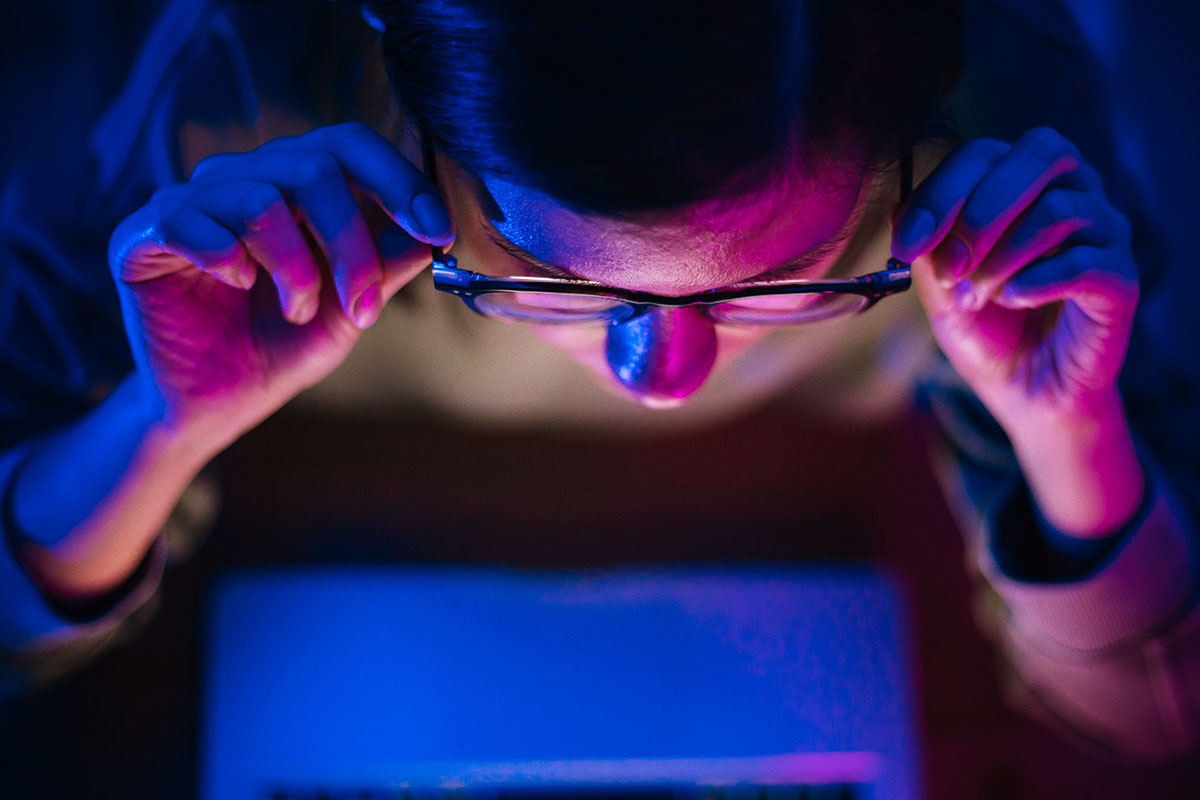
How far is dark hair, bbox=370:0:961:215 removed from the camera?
0.35 m

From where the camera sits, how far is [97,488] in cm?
59

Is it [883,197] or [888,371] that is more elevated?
[883,197]

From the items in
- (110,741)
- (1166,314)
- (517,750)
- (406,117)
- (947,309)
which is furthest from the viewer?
(1166,314)

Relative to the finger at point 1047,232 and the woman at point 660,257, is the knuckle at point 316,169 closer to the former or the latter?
the woman at point 660,257

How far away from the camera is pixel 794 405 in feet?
3.05

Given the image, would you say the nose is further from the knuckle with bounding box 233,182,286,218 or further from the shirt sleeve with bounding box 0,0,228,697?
the shirt sleeve with bounding box 0,0,228,697

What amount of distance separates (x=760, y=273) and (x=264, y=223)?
28 centimetres

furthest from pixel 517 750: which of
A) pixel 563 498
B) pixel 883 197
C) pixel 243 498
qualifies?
pixel 883 197

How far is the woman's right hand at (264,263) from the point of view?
0.46 meters

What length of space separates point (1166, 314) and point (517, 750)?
2.92ft

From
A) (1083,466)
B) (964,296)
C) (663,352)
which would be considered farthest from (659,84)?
(1083,466)

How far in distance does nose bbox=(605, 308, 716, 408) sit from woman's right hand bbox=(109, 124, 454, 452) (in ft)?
0.41

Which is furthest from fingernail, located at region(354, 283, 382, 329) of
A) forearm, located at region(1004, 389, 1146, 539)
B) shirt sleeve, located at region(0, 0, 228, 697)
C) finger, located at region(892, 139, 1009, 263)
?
forearm, located at region(1004, 389, 1146, 539)

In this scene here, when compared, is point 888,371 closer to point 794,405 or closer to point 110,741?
point 794,405
